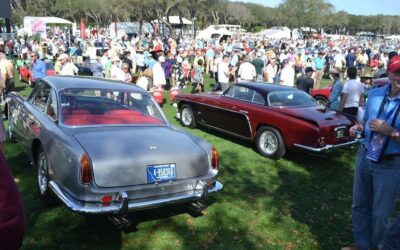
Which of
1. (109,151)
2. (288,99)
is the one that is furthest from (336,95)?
(109,151)

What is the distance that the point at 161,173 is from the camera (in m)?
4.43

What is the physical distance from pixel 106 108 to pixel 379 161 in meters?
3.51

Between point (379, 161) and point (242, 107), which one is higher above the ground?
point (379, 161)

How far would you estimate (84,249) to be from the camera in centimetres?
418

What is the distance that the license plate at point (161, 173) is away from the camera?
434 centimetres

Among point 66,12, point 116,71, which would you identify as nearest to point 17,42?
point 116,71

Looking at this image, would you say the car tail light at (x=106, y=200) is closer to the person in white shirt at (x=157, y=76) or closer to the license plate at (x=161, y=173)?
the license plate at (x=161, y=173)

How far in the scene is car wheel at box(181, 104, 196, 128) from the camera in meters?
9.91

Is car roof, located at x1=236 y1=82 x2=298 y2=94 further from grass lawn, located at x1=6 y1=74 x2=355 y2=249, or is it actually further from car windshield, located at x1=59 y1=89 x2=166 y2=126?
car windshield, located at x1=59 y1=89 x2=166 y2=126

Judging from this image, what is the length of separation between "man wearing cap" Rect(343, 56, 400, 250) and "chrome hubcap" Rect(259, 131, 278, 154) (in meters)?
3.84

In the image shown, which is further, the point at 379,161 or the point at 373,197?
the point at 373,197

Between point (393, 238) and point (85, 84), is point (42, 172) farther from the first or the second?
point (393, 238)

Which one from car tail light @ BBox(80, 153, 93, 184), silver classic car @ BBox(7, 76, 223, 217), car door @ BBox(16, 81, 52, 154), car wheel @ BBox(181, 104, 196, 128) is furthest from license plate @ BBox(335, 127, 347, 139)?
car door @ BBox(16, 81, 52, 154)

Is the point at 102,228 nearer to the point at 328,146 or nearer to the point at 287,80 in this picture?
the point at 328,146
